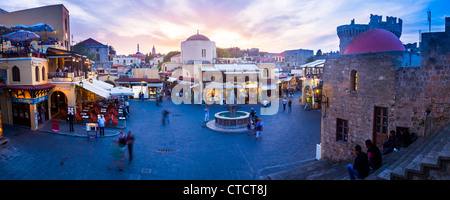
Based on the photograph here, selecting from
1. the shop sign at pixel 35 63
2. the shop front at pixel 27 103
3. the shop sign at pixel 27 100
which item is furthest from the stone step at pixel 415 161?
the shop sign at pixel 35 63

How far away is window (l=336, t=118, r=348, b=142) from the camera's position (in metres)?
10.4

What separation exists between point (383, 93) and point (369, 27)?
107ft

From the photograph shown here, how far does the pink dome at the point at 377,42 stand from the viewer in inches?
432

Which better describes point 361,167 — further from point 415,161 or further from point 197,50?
point 197,50

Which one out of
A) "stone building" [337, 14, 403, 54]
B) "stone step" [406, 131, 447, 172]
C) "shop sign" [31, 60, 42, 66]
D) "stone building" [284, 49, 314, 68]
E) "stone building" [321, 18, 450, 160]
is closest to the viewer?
"stone step" [406, 131, 447, 172]

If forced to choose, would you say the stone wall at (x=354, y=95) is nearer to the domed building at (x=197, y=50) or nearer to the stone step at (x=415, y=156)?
the stone step at (x=415, y=156)

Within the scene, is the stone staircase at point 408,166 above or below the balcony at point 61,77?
below

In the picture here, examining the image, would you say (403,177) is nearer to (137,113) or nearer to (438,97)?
(438,97)

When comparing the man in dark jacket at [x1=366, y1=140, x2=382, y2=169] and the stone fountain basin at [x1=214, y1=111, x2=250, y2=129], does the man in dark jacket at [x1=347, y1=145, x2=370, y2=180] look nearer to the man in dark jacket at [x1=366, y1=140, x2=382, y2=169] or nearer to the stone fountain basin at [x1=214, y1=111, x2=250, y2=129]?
the man in dark jacket at [x1=366, y1=140, x2=382, y2=169]

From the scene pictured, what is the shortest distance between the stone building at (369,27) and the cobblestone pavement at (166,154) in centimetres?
2525

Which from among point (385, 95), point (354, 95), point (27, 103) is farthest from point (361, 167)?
point (27, 103)

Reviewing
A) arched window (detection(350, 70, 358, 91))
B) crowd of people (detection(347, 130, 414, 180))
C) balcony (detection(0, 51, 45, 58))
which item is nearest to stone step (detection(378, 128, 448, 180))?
crowd of people (detection(347, 130, 414, 180))

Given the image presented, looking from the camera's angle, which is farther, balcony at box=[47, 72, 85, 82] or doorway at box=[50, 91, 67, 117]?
doorway at box=[50, 91, 67, 117]

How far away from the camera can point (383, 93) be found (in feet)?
29.3
